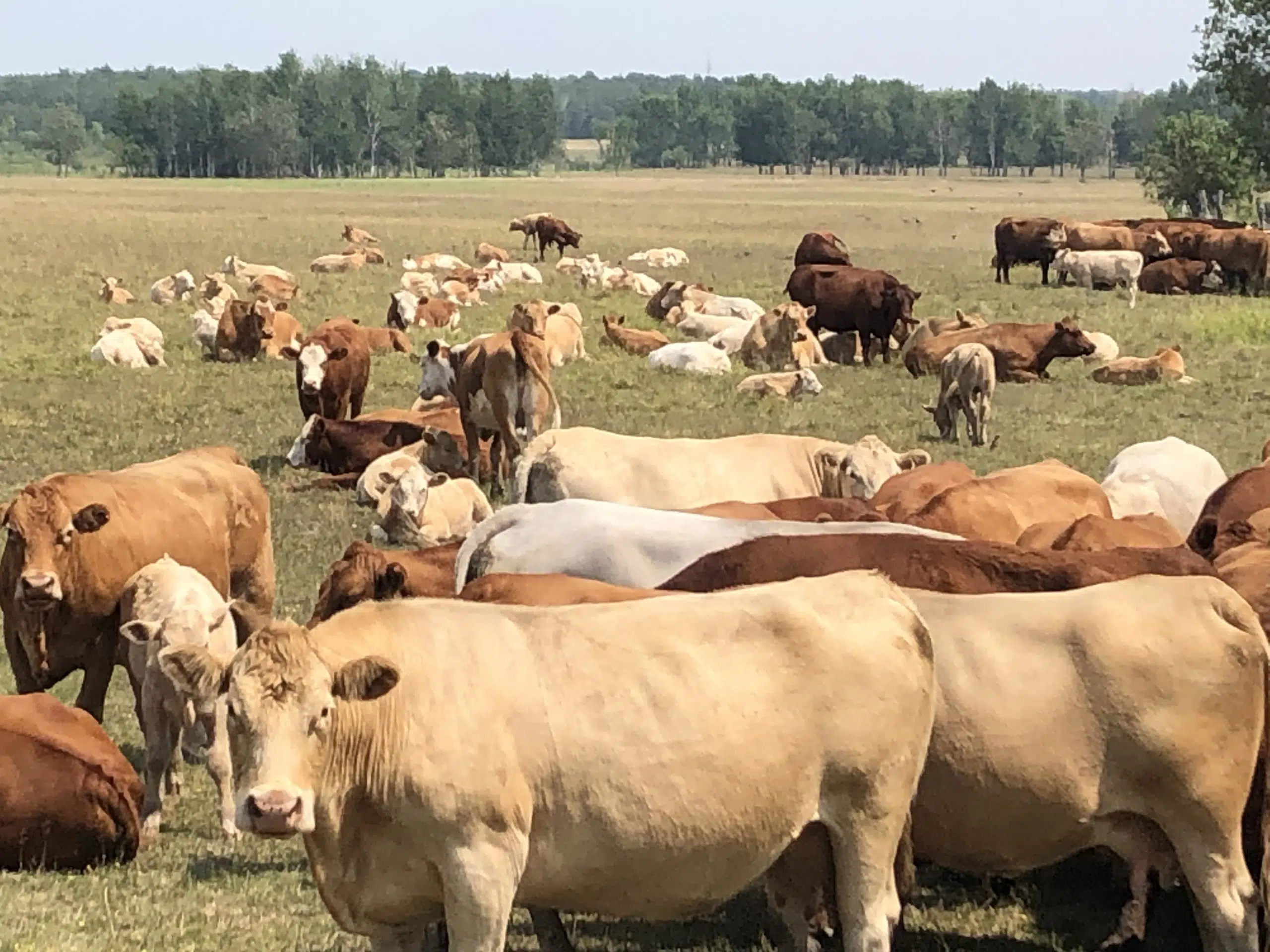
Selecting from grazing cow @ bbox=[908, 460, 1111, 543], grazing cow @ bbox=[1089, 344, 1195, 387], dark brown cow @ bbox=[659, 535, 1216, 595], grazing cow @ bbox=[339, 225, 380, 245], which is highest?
dark brown cow @ bbox=[659, 535, 1216, 595]

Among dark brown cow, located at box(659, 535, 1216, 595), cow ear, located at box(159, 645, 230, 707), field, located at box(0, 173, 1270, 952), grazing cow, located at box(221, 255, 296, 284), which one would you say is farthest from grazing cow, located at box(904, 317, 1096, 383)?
cow ear, located at box(159, 645, 230, 707)

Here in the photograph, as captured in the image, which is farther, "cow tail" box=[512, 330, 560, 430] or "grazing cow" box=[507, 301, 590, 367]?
→ "grazing cow" box=[507, 301, 590, 367]

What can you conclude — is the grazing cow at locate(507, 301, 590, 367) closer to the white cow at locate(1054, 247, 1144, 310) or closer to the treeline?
the white cow at locate(1054, 247, 1144, 310)

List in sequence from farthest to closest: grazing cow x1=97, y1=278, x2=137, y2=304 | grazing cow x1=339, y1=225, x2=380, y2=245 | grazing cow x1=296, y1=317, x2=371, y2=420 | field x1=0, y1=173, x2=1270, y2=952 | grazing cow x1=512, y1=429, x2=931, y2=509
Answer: grazing cow x1=339, y1=225, x2=380, y2=245, grazing cow x1=97, y1=278, x2=137, y2=304, grazing cow x1=296, y1=317, x2=371, y2=420, grazing cow x1=512, y1=429, x2=931, y2=509, field x1=0, y1=173, x2=1270, y2=952

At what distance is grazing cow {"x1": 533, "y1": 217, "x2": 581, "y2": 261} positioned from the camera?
1863 inches

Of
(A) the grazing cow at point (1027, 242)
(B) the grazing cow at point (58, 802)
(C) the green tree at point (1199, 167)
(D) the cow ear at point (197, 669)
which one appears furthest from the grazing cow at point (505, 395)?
(C) the green tree at point (1199, 167)

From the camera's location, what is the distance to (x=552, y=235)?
47.5m

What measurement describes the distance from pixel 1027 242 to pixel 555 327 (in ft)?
62.6

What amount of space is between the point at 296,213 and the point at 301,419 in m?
47.2

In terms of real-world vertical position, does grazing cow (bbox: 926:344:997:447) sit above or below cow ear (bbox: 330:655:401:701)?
below

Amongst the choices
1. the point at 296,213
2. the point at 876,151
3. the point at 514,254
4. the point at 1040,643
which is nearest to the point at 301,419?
the point at 1040,643

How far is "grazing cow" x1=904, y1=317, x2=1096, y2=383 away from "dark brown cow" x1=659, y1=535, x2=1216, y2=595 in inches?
608

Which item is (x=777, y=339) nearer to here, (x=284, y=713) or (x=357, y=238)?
(x=284, y=713)

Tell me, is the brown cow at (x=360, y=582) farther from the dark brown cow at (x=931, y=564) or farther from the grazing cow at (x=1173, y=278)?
the grazing cow at (x=1173, y=278)
